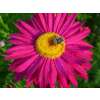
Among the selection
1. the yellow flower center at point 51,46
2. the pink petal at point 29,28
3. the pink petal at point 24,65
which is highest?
the pink petal at point 29,28

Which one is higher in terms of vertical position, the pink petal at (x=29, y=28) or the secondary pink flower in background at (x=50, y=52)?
the pink petal at (x=29, y=28)

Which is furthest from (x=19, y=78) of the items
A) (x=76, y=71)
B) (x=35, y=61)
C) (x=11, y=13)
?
(x=11, y=13)

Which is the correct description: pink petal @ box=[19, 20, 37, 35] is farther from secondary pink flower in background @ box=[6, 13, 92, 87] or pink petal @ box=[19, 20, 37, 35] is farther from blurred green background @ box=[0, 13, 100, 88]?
blurred green background @ box=[0, 13, 100, 88]

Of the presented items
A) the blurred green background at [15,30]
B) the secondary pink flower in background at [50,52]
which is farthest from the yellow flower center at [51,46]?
the blurred green background at [15,30]

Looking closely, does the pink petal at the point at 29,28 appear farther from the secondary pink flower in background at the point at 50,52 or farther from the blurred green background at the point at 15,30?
the blurred green background at the point at 15,30

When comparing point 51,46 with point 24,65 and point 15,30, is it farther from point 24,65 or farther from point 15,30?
point 15,30

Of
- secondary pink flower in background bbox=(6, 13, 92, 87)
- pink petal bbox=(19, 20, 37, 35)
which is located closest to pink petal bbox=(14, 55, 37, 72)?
secondary pink flower in background bbox=(6, 13, 92, 87)
